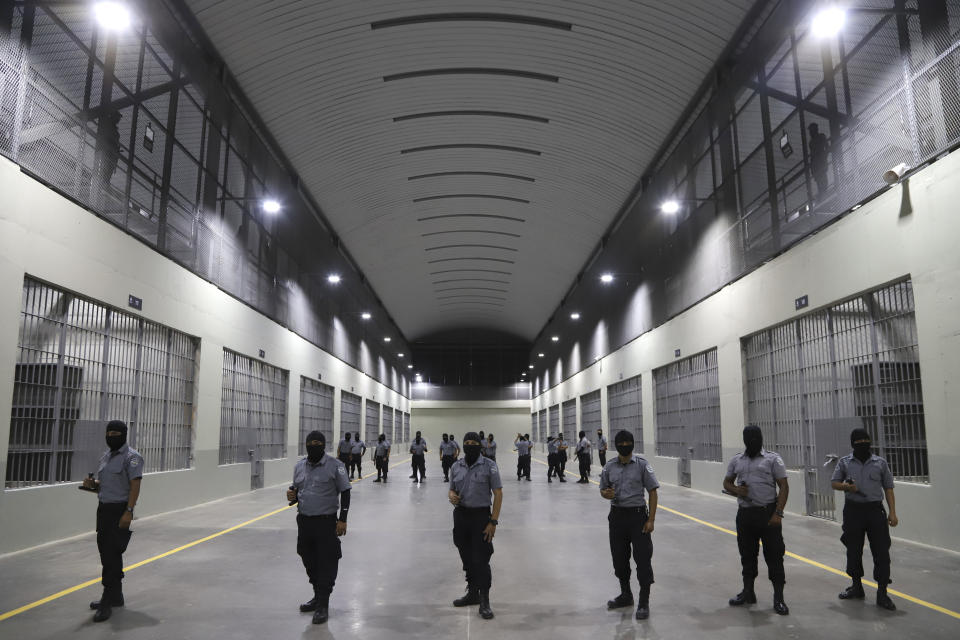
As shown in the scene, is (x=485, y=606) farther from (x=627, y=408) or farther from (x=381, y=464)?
(x=627, y=408)

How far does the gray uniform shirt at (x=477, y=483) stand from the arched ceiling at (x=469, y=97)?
11295 mm

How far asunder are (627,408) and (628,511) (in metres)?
20.9

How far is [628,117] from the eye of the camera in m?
18.7

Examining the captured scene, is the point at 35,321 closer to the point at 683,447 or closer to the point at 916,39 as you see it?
the point at 916,39

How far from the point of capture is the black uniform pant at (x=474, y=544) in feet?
20.6

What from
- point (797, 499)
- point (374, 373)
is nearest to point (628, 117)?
point (797, 499)

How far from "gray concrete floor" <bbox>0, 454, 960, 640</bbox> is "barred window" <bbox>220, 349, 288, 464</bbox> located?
5779 mm

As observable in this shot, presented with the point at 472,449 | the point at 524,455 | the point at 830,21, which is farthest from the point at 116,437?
the point at 524,455

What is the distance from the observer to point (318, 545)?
245 inches

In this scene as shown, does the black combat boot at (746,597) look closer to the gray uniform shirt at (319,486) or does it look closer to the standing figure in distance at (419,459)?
the gray uniform shirt at (319,486)

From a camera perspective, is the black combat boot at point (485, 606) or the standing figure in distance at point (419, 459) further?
the standing figure in distance at point (419, 459)

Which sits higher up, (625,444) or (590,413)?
(590,413)

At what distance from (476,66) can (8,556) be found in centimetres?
1407

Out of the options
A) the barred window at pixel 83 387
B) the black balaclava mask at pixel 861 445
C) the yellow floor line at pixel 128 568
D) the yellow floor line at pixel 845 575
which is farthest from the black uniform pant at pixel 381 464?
the black balaclava mask at pixel 861 445
